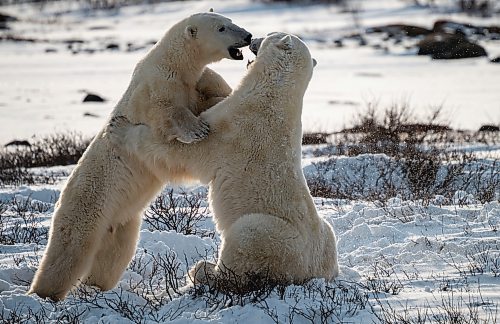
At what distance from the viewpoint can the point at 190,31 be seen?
14.9 ft

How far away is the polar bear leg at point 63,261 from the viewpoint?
14.7ft

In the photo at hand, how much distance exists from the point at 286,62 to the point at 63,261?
1.81 m

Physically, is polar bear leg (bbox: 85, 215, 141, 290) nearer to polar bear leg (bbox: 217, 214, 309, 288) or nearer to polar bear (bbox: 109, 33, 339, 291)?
polar bear (bbox: 109, 33, 339, 291)

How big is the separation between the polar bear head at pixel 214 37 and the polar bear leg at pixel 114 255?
120 centimetres

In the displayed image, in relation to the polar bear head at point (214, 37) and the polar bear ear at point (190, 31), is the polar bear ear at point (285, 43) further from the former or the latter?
the polar bear ear at point (190, 31)

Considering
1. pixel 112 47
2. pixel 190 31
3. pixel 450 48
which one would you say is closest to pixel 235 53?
pixel 190 31

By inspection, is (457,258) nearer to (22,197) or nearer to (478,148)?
(22,197)

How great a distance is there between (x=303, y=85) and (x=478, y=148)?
6402 millimetres

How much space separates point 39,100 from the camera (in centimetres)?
1772

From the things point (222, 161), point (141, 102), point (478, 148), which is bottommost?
point (478, 148)

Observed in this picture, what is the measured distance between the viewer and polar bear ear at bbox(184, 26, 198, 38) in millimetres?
4535

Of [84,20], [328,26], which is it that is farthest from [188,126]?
[84,20]

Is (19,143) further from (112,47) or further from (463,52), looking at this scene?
(112,47)

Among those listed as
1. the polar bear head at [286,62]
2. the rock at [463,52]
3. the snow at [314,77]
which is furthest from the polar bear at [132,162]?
the rock at [463,52]
